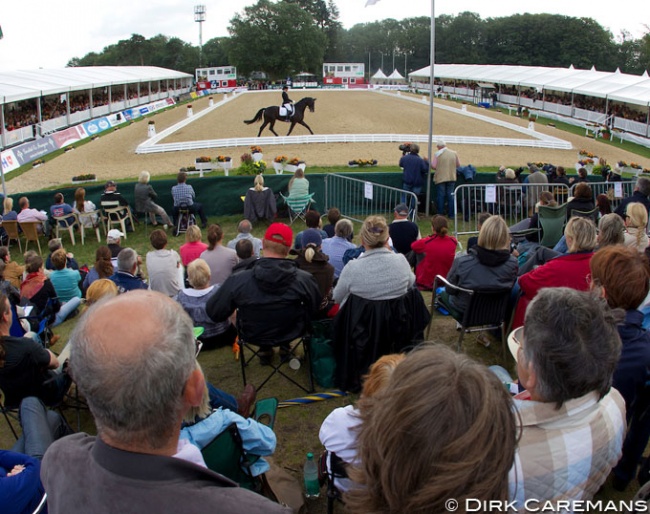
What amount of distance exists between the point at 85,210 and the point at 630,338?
32.4 feet

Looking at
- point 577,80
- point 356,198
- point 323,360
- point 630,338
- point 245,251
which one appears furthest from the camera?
point 577,80

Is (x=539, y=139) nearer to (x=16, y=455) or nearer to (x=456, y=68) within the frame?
(x=16, y=455)

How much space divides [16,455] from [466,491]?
7.25 ft

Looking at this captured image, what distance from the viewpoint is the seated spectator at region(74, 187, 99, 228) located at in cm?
1000

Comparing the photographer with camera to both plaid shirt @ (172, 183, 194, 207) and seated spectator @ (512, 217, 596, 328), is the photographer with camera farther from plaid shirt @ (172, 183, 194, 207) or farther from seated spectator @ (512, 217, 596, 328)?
seated spectator @ (512, 217, 596, 328)

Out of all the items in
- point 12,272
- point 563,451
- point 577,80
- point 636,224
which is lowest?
point 12,272

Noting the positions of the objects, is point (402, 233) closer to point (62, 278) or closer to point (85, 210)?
point (62, 278)

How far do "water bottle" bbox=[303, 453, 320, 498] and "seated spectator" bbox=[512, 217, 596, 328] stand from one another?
7.54 ft

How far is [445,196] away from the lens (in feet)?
36.8

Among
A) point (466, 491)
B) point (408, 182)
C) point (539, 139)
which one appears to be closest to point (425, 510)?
point (466, 491)

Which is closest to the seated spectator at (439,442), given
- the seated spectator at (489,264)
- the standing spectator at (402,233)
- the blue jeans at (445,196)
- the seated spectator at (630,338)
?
the seated spectator at (630,338)

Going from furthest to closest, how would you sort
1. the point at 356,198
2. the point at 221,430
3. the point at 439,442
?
1. the point at 356,198
2. the point at 221,430
3. the point at 439,442

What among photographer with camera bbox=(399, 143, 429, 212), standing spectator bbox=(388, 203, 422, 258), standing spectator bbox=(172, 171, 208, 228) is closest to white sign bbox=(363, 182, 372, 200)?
photographer with camera bbox=(399, 143, 429, 212)

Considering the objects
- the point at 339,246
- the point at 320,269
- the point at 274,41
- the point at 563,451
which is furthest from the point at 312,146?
the point at 274,41
